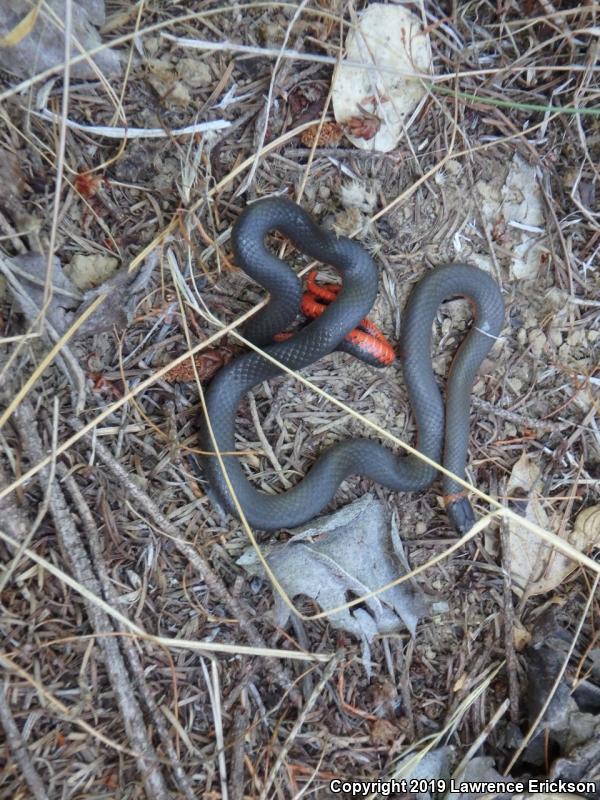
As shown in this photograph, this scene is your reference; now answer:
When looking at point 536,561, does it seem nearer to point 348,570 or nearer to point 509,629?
point 509,629

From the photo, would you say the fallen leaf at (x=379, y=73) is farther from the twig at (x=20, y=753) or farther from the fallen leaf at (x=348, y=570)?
the twig at (x=20, y=753)

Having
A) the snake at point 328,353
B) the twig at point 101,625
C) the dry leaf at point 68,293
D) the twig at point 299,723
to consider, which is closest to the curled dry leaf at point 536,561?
the snake at point 328,353

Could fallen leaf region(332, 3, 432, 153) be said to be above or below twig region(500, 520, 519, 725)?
above

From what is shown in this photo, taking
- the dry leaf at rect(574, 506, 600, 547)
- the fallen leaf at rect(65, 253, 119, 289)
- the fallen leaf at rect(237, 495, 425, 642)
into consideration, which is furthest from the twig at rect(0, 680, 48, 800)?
the dry leaf at rect(574, 506, 600, 547)

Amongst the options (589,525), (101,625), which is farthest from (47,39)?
(589,525)

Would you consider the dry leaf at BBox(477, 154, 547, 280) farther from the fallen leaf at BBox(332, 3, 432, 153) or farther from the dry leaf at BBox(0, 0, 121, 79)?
the dry leaf at BBox(0, 0, 121, 79)

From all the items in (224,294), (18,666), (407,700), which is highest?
(224,294)

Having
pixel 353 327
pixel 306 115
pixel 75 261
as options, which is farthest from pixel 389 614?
pixel 306 115

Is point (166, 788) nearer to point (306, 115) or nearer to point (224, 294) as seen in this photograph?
point (224, 294)
